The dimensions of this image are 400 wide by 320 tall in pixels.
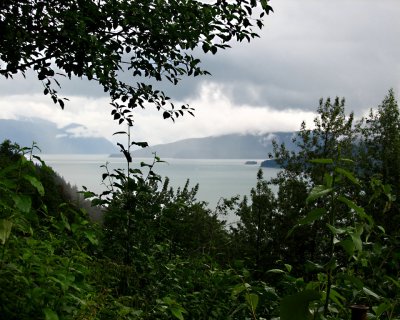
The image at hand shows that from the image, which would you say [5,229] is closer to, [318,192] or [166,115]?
[318,192]

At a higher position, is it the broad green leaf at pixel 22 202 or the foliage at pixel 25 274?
the broad green leaf at pixel 22 202

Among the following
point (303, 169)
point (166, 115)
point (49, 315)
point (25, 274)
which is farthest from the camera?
point (303, 169)

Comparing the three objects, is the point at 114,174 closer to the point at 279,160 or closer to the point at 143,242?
the point at 143,242

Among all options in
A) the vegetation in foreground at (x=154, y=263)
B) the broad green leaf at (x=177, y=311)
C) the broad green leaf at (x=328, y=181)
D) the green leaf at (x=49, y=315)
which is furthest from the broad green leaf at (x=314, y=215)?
the broad green leaf at (x=177, y=311)

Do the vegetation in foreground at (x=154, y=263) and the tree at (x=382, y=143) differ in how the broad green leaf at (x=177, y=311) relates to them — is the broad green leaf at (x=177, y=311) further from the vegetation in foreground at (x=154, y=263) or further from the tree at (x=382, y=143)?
the tree at (x=382, y=143)

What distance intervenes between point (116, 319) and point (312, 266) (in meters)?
1.72

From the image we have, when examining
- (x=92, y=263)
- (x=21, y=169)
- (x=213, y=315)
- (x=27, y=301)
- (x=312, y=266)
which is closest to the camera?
(x=312, y=266)

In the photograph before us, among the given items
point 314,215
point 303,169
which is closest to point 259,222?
point 303,169

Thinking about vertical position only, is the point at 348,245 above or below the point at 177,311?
above

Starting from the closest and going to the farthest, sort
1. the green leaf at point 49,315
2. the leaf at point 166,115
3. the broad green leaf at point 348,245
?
the broad green leaf at point 348,245 → the green leaf at point 49,315 → the leaf at point 166,115

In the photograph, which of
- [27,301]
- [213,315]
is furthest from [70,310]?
[213,315]

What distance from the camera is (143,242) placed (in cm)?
546

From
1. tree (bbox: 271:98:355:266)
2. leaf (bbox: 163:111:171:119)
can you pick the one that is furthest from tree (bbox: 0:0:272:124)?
tree (bbox: 271:98:355:266)

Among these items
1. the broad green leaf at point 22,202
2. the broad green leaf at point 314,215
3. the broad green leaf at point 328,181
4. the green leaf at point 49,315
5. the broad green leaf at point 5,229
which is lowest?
the green leaf at point 49,315
